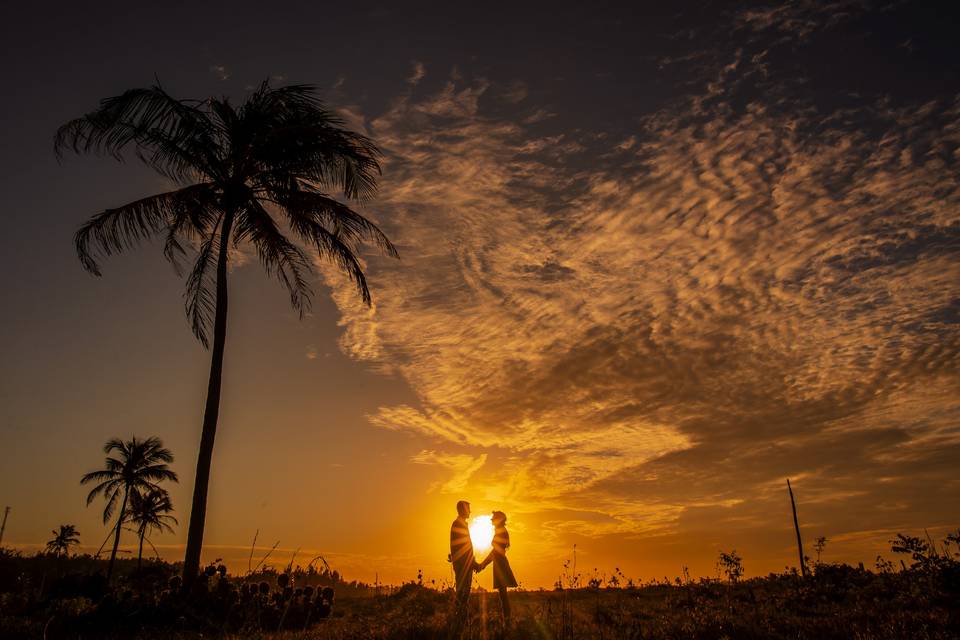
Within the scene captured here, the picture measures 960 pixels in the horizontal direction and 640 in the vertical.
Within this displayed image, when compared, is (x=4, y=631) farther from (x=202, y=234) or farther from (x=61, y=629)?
(x=202, y=234)

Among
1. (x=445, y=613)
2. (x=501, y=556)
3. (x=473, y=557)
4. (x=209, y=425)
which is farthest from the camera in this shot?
(x=209, y=425)

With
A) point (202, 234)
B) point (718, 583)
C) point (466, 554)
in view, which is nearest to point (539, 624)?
point (466, 554)

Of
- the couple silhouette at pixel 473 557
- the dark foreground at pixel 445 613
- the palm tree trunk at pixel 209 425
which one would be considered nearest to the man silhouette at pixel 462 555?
the couple silhouette at pixel 473 557

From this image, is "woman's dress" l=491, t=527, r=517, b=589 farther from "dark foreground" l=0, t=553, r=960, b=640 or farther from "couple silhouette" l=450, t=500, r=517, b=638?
"dark foreground" l=0, t=553, r=960, b=640

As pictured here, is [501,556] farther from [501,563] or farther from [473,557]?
[473,557]

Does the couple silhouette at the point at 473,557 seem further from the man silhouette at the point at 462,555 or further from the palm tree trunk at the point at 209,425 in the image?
the palm tree trunk at the point at 209,425

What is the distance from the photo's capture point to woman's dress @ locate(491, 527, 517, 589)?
1080 cm

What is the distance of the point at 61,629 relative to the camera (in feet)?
28.7

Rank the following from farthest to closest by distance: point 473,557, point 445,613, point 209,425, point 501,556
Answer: point 209,425, point 445,613, point 501,556, point 473,557

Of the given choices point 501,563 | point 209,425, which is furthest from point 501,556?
point 209,425

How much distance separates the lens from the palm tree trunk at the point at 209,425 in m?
12.3

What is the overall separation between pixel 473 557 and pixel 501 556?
35.4 inches

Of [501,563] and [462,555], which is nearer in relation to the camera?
[462,555]

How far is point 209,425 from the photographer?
13414 mm
